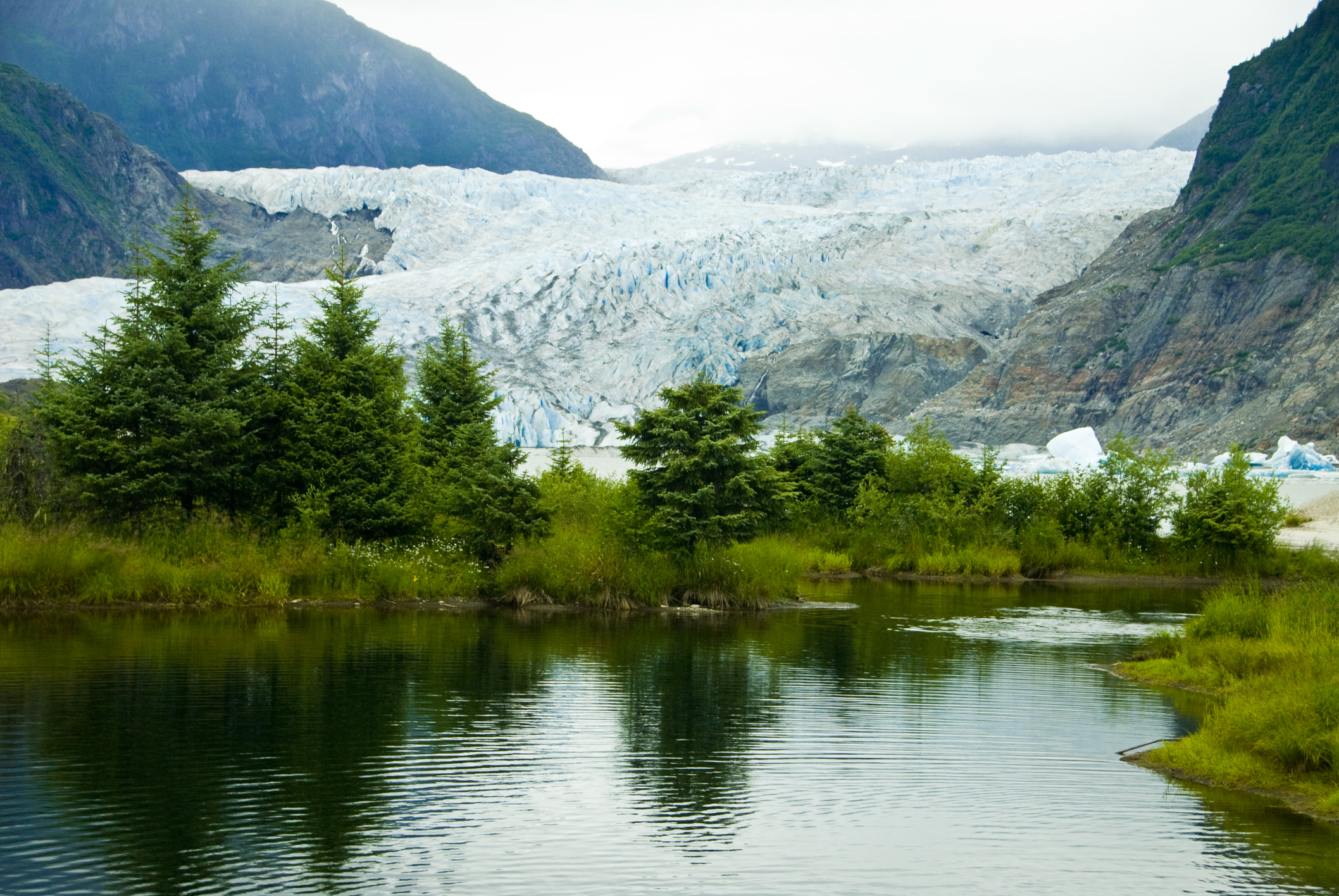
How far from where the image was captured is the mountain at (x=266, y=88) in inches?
5969

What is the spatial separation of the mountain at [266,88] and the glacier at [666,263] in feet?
185

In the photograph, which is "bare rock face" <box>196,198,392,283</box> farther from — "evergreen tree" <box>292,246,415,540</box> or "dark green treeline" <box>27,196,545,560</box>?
"dark green treeline" <box>27,196,545,560</box>

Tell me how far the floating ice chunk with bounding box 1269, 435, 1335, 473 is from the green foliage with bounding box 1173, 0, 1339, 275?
3228cm

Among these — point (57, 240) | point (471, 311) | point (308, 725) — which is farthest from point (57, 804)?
point (57, 240)

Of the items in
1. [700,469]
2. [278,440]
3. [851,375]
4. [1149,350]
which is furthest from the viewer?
[1149,350]

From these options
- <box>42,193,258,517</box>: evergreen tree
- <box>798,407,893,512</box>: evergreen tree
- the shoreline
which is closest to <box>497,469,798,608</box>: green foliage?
<box>42,193,258,517</box>: evergreen tree

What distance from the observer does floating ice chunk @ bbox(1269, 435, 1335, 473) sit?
6556 cm

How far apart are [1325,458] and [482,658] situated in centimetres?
6892

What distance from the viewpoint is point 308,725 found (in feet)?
36.6

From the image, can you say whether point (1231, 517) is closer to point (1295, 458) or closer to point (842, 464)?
point (842, 464)

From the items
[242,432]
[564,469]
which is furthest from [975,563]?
[242,432]

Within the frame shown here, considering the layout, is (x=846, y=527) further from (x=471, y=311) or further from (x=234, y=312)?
(x=471, y=311)

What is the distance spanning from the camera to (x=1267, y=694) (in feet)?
35.7

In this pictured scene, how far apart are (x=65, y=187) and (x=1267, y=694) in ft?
368
